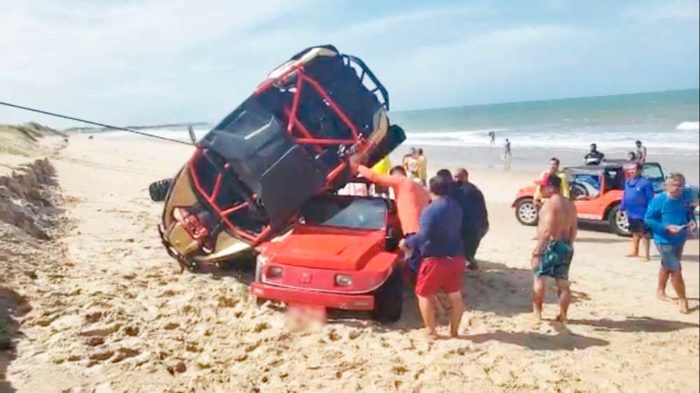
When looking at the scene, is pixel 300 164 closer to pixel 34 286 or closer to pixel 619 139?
pixel 34 286

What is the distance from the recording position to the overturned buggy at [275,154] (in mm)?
6297

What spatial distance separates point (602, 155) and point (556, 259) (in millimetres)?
5735

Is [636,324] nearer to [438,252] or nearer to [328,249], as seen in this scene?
[438,252]

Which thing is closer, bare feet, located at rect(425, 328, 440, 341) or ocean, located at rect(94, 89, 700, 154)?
bare feet, located at rect(425, 328, 440, 341)

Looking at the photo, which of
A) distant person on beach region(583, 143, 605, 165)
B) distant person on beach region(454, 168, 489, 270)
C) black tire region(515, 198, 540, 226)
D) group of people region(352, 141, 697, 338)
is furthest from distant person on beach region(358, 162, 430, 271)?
black tire region(515, 198, 540, 226)

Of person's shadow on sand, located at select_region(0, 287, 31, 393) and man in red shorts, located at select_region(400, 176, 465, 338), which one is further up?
man in red shorts, located at select_region(400, 176, 465, 338)

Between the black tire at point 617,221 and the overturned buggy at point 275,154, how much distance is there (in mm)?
5354

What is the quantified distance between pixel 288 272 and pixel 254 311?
0.58m

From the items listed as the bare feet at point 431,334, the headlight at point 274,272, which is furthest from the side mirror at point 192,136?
the bare feet at point 431,334

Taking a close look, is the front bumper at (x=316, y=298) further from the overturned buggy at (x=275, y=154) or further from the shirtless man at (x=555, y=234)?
the shirtless man at (x=555, y=234)

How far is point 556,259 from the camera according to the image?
5.35 meters

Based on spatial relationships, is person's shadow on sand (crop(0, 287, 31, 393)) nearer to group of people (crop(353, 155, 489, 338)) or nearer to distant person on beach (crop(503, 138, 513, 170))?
group of people (crop(353, 155, 489, 338))

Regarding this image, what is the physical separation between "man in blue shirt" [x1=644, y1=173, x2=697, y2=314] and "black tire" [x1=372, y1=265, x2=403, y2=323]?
8.19ft

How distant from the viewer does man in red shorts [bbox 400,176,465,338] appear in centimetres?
506
